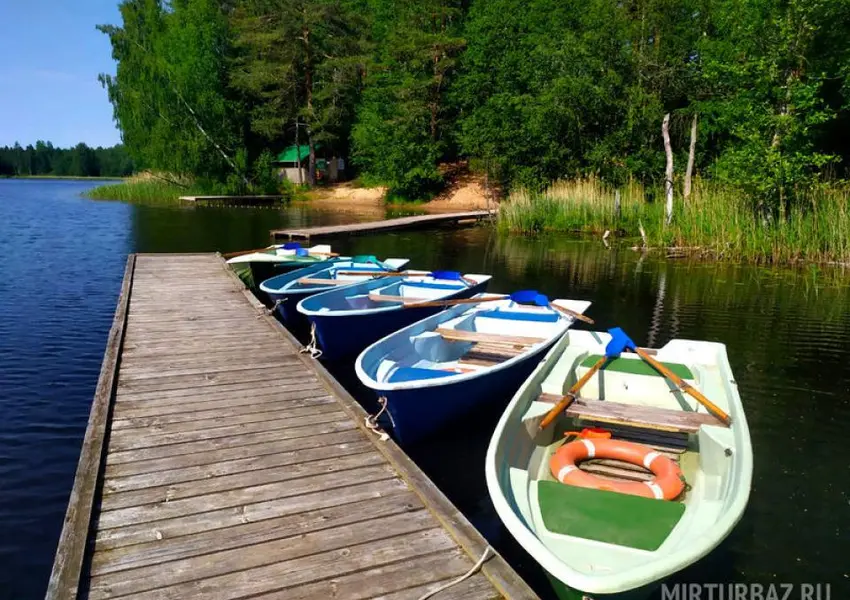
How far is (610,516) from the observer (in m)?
3.43

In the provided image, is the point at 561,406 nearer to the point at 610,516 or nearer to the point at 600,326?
the point at 610,516

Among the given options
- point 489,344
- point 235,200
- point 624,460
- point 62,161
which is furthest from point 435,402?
point 62,161

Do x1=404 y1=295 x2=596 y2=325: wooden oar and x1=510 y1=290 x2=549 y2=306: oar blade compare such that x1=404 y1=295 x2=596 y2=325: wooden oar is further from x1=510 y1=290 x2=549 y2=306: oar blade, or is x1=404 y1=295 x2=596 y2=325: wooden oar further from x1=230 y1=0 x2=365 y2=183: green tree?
x1=230 y1=0 x2=365 y2=183: green tree

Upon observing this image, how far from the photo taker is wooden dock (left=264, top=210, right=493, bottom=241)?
1901 centimetres

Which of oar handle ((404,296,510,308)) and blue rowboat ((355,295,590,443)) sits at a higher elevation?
oar handle ((404,296,510,308))

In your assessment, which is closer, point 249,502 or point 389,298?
point 249,502

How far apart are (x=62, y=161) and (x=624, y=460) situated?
141348 millimetres

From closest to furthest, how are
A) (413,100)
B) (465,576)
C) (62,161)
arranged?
(465,576), (413,100), (62,161)

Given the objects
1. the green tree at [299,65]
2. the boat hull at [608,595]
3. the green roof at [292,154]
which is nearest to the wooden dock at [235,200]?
the green tree at [299,65]

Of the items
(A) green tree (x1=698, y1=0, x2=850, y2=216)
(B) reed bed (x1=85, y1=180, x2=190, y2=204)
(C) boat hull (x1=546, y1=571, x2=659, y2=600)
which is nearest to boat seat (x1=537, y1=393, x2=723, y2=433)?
(C) boat hull (x1=546, y1=571, x2=659, y2=600)

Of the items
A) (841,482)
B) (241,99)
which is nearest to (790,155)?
(841,482)

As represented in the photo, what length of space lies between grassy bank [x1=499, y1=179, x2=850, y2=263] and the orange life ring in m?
12.6

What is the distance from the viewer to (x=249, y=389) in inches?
230

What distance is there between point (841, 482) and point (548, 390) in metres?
2.70
